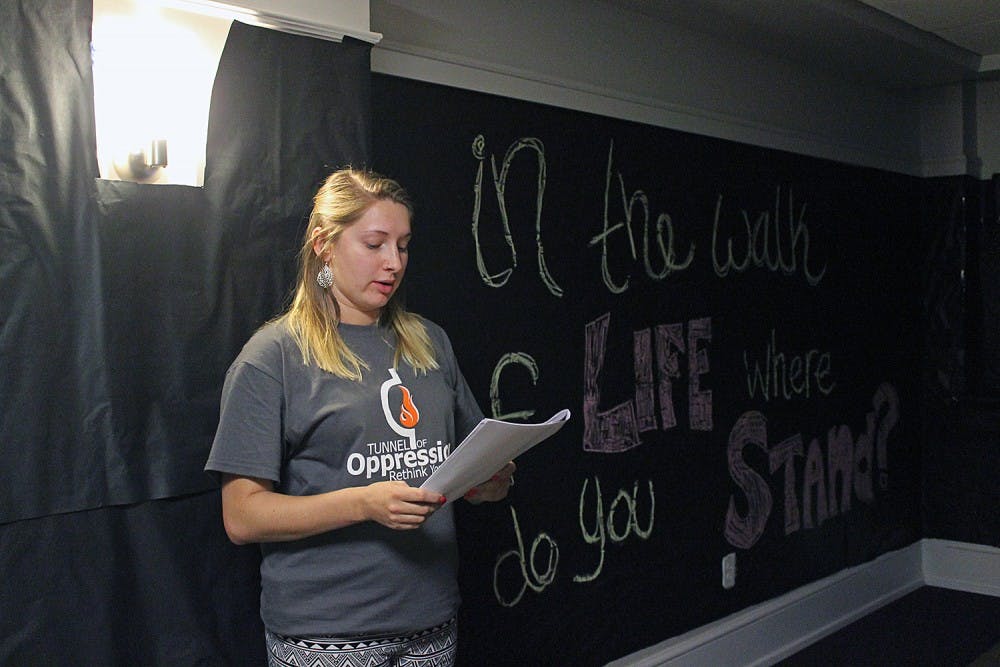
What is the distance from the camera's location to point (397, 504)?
5.14 ft

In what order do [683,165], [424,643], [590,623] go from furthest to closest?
[683,165]
[590,623]
[424,643]

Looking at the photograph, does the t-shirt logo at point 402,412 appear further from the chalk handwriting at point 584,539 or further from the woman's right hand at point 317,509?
the chalk handwriting at point 584,539

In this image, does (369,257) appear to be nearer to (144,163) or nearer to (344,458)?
(344,458)

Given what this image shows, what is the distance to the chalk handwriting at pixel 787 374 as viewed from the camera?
11.8 feet

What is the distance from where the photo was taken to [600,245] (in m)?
2.96

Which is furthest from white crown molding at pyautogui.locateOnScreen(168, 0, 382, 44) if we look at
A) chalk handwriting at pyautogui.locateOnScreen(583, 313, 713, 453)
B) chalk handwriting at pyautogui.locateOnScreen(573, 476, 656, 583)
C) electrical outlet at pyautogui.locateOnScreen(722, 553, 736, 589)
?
electrical outlet at pyautogui.locateOnScreen(722, 553, 736, 589)

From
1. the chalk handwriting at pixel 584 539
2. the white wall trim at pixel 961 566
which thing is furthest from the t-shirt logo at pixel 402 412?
the white wall trim at pixel 961 566

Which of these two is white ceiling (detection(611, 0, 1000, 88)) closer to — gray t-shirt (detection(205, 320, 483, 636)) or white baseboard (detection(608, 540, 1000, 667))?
gray t-shirt (detection(205, 320, 483, 636))

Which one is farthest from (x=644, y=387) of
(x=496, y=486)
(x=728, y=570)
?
(x=496, y=486)

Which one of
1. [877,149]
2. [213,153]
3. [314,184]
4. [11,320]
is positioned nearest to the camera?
[11,320]

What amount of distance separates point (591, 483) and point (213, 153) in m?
1.53

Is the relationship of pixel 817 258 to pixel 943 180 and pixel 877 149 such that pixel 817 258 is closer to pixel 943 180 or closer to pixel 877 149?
pixel 877 149

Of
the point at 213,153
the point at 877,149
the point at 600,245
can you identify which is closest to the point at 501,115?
the point at 600,245

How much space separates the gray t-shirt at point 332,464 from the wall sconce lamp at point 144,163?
1.17 feet
